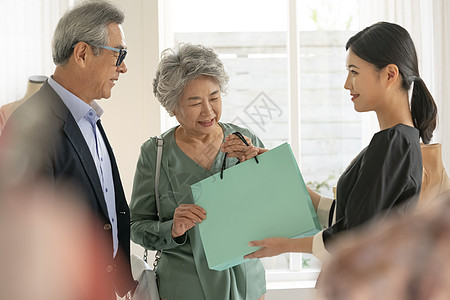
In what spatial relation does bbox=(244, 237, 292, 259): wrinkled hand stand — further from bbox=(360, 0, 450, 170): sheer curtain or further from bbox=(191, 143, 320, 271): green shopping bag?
bbox=(360, 0, 450, 170): sheer curtain

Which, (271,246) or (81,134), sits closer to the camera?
(81,134)

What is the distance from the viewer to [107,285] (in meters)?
1.36

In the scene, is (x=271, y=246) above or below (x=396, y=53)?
below

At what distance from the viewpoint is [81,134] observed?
1.30 metres

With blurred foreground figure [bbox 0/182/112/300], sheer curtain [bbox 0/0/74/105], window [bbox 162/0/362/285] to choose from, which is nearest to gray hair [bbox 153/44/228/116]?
blurred foreground figure [bbox 0/182/112/300]

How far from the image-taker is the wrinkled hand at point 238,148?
1.59 metres

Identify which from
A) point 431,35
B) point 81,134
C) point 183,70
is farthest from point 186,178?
point 431,35

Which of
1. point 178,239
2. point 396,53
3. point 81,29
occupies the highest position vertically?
point 81,29

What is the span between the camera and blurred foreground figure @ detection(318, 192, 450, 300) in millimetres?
64

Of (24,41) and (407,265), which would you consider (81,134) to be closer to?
(407,265)

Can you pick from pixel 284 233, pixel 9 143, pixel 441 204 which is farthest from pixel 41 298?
pixel 441 204

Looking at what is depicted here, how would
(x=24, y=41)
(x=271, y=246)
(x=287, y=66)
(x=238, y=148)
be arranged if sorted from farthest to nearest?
1. (x=287, y=66)
2. (x=24, y=41)
3. (x=238, y=148)
4. (x=271, y=246)

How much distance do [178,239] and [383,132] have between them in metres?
0.77

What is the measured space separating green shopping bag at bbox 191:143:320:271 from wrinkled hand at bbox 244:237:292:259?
22 millimetres
